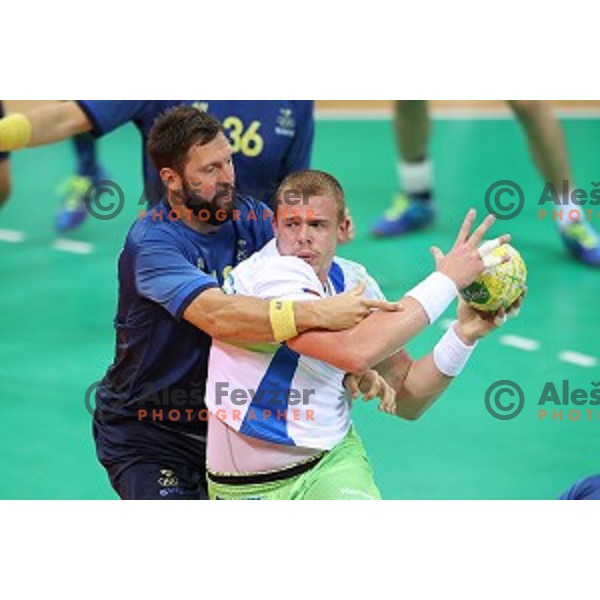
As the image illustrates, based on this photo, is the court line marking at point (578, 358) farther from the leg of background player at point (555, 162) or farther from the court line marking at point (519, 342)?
the leg of background player at point (555, 162)

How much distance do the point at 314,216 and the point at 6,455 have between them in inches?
97.5

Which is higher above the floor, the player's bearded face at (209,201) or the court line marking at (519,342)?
the player's bearded face at (209,201)

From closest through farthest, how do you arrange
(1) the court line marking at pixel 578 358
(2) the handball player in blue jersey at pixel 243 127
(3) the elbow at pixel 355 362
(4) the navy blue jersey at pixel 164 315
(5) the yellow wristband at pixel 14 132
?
(3) the elbow at pixel 355 362 < (4) the navy blue jersey at pixel 164 315 < (5) the yellow wristband at pixel 14 132 < (2) the handball player in blue jersey at pixel 243 127 < (1) the court line marking at pixel 578 358

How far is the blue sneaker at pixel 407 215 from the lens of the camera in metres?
10.1

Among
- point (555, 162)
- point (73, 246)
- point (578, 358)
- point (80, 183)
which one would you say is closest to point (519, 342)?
point (578, 358)

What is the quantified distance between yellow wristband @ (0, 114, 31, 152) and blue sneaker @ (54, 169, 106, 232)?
4027 mm

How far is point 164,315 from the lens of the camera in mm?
5383

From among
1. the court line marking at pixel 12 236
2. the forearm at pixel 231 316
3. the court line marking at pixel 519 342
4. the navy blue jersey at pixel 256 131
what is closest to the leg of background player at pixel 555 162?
the court line marking at pixel 519 342

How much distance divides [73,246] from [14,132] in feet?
12.4

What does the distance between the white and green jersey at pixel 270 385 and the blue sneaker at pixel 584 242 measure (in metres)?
4.57

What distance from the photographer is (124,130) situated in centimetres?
1257

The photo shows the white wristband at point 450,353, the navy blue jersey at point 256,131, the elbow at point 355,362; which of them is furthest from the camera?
the navy blue jersey at point 256,131

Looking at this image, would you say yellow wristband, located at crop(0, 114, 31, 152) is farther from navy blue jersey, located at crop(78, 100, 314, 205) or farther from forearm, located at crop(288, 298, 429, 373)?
forearm, located at crop(288, 298, 429, 373)
